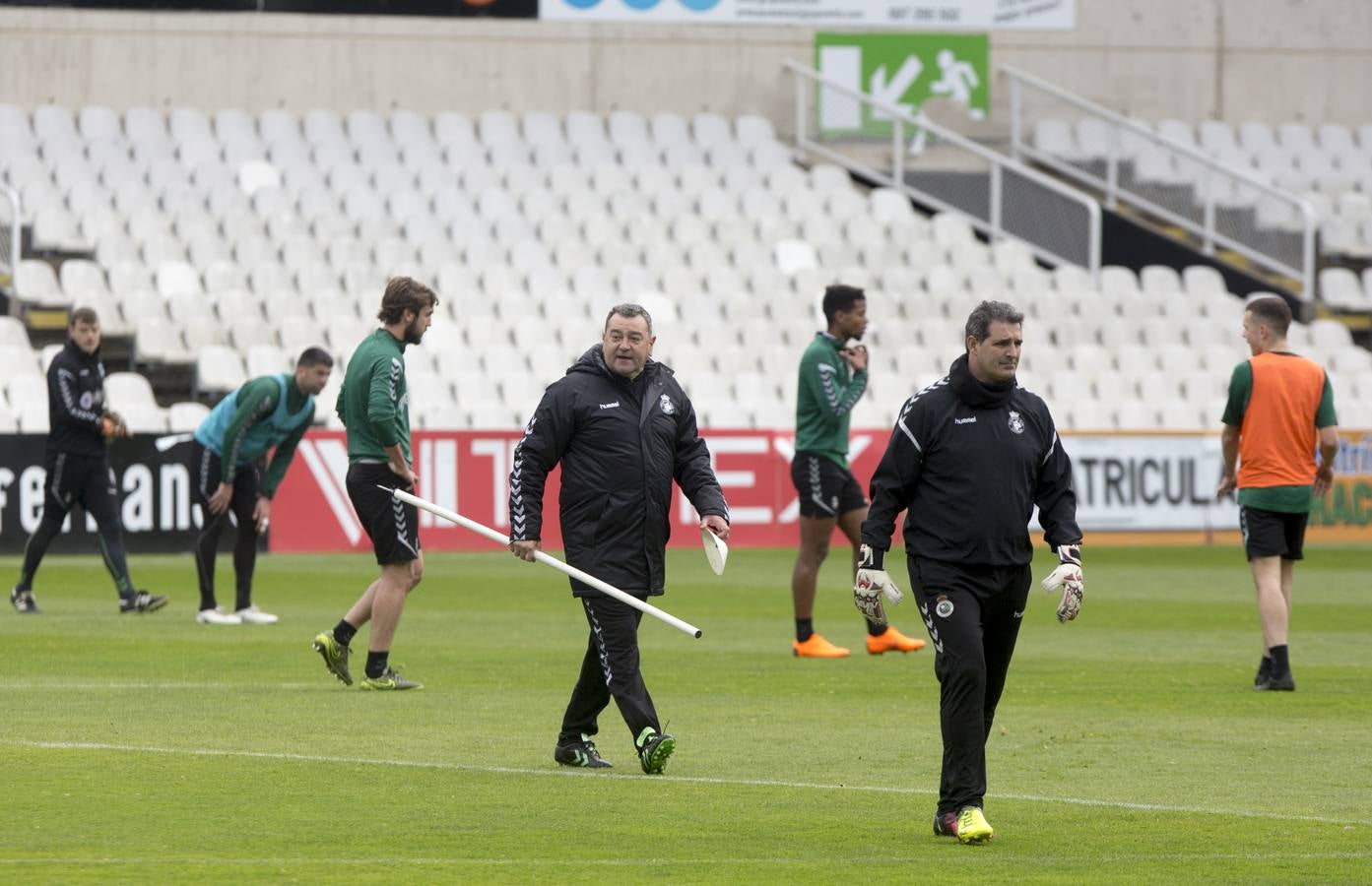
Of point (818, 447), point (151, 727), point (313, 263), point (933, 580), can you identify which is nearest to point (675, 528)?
point (313, 263)

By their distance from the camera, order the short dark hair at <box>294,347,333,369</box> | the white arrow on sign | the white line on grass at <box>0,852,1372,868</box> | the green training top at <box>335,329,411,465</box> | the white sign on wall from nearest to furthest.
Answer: the white line on grass at <box>0,852,1372,868</box>, the green training top at <box>335,329,411,465</box>, the short dark hair at <box>294,347,333,369</box>, the white sign on wall, the white arrow on sign

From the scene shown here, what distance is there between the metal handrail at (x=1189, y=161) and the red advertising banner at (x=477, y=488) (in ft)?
29.8

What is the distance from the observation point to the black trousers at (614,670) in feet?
28.8

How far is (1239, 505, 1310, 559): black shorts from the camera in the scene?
39.5 ft

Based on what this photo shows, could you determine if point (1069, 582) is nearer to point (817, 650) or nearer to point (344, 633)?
point (344, 633)

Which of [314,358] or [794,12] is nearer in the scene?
[314,358]

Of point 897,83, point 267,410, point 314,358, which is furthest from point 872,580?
point 897,83

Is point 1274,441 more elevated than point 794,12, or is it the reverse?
point 794,12

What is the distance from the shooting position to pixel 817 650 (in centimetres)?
1373

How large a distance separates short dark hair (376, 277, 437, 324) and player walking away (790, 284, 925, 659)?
9.98 ft

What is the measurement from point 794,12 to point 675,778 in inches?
1045

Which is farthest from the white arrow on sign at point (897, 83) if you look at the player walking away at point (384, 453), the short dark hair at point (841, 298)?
the player walking away at point (384, 453)

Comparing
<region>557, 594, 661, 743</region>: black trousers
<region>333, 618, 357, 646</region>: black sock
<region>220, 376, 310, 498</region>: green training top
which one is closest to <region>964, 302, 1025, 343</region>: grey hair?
<region>557, 594, 661, 743</region>: black trousers

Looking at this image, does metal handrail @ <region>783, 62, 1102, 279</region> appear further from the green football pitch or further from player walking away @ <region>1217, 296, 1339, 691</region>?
player walking away @ <region>1217, 296, 1339, 691</region>
